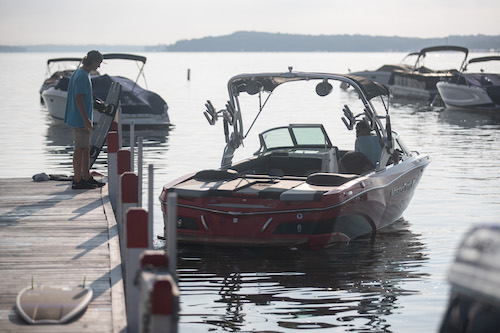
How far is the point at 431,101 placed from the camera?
153 feet

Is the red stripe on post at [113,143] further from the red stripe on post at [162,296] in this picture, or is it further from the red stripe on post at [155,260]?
the red stripe on post at [162,296]

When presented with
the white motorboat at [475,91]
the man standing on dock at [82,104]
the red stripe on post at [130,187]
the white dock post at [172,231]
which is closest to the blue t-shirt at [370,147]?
the man standing on dock at [82,104]

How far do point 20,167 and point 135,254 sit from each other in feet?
51.0

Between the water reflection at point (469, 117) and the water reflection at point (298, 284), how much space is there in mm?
23139

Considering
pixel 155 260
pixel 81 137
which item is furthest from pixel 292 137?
pixel 155 260

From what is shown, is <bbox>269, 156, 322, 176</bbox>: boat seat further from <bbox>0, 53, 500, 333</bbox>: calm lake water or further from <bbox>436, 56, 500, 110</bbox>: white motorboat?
<bbox>436, 56, 500, 110</bbox>: white motorboat

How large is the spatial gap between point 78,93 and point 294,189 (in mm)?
3168

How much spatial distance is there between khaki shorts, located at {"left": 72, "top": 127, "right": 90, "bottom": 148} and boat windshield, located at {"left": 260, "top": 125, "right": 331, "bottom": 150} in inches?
108

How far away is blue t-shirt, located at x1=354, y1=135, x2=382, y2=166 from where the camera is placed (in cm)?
1222

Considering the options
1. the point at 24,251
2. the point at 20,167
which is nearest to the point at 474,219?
the point at 24,251

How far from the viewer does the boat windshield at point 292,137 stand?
41.7 feet

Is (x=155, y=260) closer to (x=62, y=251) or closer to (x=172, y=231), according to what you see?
(x=172, y=231)

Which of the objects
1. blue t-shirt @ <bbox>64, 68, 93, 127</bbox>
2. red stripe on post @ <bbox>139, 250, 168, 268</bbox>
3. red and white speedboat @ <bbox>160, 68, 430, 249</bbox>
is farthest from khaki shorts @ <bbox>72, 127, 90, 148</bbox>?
red stripe on post @ <bbox>139, 250, 168, 268</bbox>

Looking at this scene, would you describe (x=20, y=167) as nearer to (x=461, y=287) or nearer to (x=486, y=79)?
(x=461, y=287)
